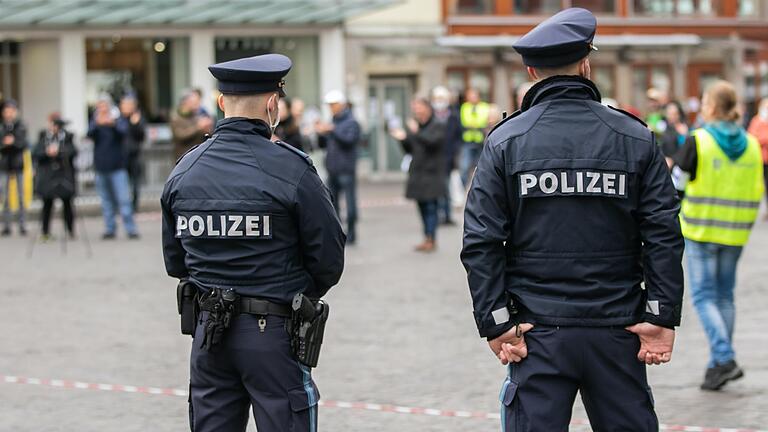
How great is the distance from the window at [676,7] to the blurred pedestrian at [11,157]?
2015cm

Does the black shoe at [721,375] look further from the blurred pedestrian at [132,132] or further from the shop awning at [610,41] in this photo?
the shop awning at [610,41]

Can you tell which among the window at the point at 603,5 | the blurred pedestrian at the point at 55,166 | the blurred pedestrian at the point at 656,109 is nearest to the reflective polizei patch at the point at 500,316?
the blurred pedestrian at the point at 55,166

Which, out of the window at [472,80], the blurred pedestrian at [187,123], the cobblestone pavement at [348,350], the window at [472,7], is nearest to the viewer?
the cobblestone pavement at [348,350]

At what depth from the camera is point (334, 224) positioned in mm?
4738

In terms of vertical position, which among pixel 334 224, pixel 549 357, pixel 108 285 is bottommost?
pixel 108 285

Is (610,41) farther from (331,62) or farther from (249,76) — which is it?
(249,76)

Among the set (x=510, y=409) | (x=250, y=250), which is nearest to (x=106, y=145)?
(x=250, y=250)

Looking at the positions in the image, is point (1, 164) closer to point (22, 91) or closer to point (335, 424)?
point (22, 91)

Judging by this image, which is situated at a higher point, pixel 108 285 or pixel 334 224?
pixel 334 224

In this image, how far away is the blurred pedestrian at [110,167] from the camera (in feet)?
57.1

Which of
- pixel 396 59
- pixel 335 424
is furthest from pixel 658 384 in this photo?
pixel 396 59

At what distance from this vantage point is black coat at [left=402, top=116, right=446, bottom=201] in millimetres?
15391

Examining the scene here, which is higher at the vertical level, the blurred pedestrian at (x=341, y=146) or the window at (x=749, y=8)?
the window at (x=749, y=8)

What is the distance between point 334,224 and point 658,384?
393cm
